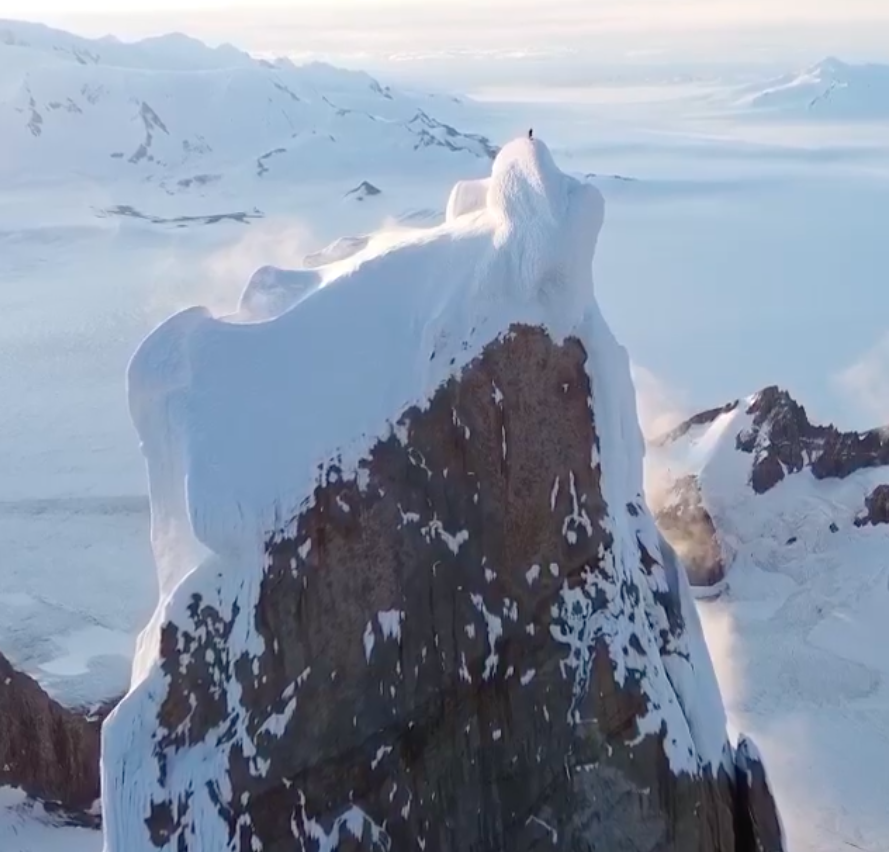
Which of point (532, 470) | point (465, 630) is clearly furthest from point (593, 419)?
point (465, 630)

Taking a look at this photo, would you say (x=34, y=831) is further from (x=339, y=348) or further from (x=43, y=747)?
(x=339, y=348)

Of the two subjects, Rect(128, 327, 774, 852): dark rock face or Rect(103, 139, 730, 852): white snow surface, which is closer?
Rect(103, 139, 730, 852): white snow surface

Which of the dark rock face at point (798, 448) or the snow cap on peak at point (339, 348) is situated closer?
the snow cap on peak at point (339, 348)

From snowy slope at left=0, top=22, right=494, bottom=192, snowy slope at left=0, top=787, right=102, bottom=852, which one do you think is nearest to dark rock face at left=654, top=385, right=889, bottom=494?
snowy slope at left=0, top=787, right=102, bottom=852

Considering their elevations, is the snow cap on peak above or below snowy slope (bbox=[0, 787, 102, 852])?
above

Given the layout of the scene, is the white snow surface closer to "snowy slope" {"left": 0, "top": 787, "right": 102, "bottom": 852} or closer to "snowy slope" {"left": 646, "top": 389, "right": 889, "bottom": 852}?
"snowy slope" {"left": 0, "top": 787, "right": 102, "bottom": 852}

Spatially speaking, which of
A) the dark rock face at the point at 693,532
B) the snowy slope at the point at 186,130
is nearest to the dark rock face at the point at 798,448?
the dark rock face at the point at 693,532

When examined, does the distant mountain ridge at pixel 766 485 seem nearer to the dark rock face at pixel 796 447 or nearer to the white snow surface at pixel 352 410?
the dark rock face at pixel 796 447

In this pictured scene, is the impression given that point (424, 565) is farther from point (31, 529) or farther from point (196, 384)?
point (31, 529)
